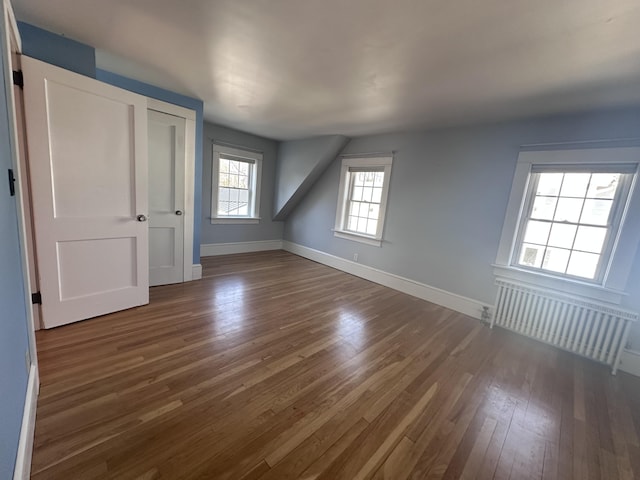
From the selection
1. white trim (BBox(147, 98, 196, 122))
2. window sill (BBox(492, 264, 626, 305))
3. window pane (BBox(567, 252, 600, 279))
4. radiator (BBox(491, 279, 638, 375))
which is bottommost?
radiator (BBox(491, 279, 638, 375))

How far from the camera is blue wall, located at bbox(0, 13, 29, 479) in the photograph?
0.92 metres

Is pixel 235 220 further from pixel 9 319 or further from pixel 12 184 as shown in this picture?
pixel 9 319

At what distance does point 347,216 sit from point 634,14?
3714 mm

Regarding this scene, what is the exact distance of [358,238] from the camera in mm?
4516

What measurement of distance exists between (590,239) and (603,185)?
1.74 ft

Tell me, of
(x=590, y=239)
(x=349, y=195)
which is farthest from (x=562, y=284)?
(x=349, y=195)

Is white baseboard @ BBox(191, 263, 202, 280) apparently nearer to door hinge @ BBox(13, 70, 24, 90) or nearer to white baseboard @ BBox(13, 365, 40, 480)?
white baseboard @ BBox(13, 365, 40, 480)

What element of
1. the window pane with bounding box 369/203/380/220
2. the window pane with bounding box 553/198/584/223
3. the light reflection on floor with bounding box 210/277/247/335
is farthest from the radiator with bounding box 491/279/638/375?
the light reflection on floor with bounding box 210/277/247/335

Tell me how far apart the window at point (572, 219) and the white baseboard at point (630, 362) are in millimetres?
680

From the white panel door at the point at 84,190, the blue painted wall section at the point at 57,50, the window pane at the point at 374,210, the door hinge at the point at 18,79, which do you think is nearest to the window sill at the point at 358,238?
the window pane at the point at 374,210

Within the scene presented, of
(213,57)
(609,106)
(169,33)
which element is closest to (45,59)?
(169,33)

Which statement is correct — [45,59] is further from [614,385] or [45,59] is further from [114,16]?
[614,385]

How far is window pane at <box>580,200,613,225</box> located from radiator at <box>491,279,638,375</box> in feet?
2.57

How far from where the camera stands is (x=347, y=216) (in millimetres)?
4777
